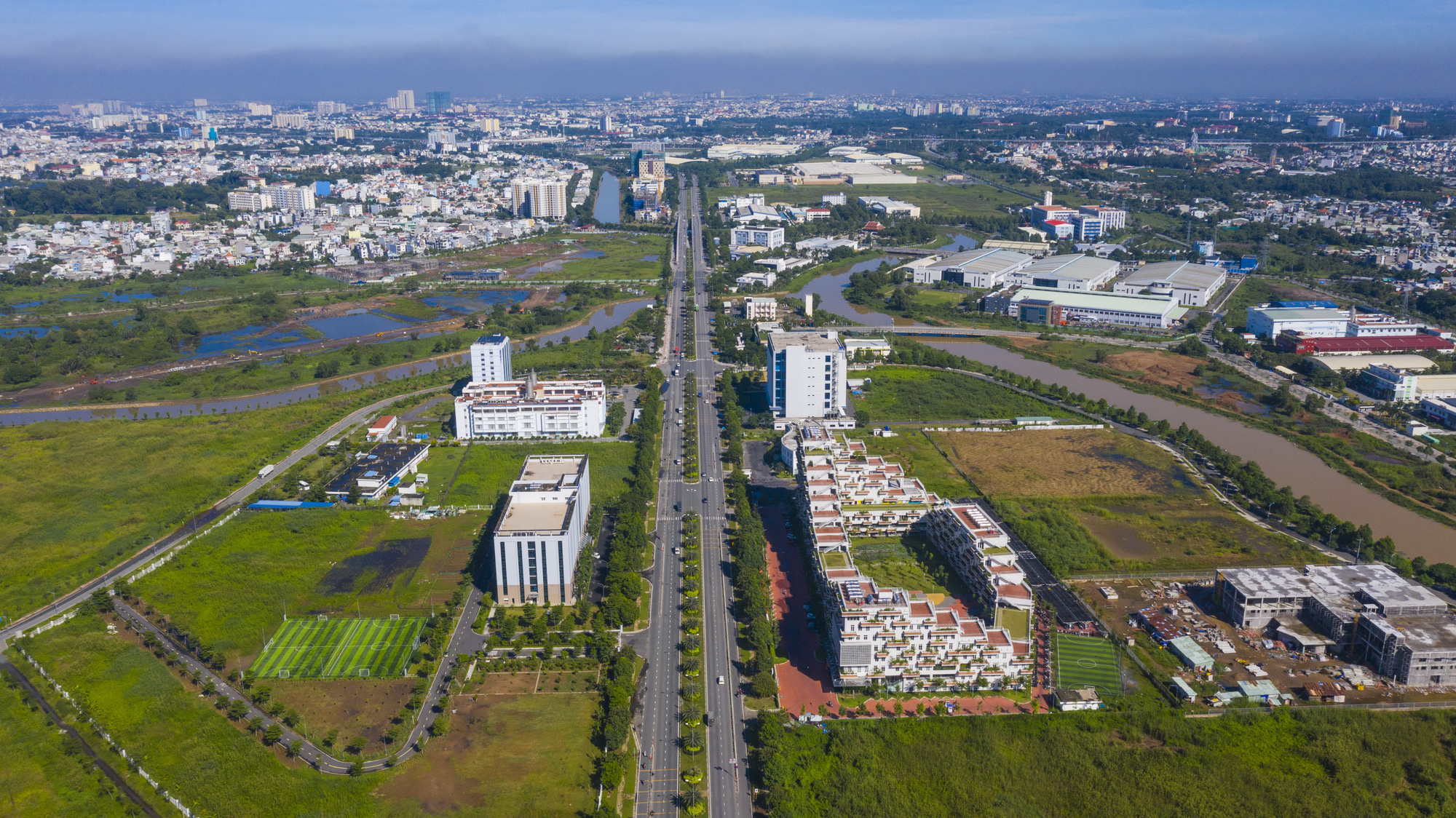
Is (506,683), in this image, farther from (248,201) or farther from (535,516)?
(248,201)

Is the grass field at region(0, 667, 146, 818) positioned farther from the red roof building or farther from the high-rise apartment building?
the high-rise apartment building

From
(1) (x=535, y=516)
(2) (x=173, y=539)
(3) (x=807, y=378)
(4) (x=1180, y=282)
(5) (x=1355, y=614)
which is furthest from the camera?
(4) (x=1180, y=282)

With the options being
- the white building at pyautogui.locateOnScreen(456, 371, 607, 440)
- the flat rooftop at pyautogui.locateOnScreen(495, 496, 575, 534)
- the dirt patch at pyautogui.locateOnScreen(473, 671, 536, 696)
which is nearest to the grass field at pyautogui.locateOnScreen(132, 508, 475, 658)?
the flat rooftop at pyautogui.locateOnScreen(495, 496, 575, 534)

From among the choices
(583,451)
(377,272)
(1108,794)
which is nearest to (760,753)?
(1108,794)

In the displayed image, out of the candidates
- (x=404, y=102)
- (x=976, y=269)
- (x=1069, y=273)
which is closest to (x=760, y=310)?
(x=976, y=269)

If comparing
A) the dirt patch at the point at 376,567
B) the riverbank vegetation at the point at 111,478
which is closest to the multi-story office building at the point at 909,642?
the dirt patch at the point at 376,567

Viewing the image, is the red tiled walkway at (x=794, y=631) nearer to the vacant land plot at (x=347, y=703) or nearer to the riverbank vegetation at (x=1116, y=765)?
the riverbank vegetation at (x=1116, y=765)
